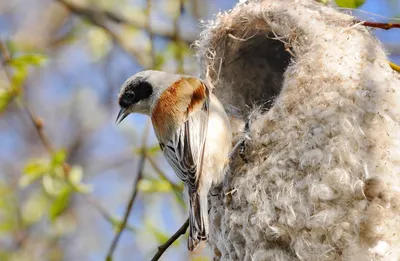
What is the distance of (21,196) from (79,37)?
6.75 ft

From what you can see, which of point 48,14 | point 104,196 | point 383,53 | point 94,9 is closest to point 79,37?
point 94,9

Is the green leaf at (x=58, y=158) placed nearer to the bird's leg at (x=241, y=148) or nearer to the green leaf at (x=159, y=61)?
the green leaf at (x=159, y=61)

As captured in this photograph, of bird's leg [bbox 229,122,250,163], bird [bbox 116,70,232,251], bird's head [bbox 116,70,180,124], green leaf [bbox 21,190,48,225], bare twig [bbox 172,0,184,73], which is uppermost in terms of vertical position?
green leaf [bbox 21,190,48,225]

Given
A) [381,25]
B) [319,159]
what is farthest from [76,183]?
[381,25]

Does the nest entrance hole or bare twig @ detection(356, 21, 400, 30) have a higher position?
the nest entrance hole

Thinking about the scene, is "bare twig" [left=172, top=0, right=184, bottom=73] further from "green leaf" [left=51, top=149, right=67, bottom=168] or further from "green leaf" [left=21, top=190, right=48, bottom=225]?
"green leaf" [left=21, top=190, right=48, bottom=225]

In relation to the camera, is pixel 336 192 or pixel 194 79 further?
pixel 194 79

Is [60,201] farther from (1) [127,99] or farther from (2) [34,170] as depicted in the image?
(1) [127,99]

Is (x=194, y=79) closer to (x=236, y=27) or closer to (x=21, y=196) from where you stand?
(x=236, y=27)

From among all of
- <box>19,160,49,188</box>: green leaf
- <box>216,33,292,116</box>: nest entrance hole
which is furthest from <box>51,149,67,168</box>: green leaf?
<box>216,33,292,116</box>: nest entrance hole

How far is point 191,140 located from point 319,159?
605 mm

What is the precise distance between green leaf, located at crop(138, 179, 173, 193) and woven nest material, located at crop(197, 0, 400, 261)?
0.77 metres

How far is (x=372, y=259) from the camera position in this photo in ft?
6.63

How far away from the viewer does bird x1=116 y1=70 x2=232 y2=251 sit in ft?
8.02
